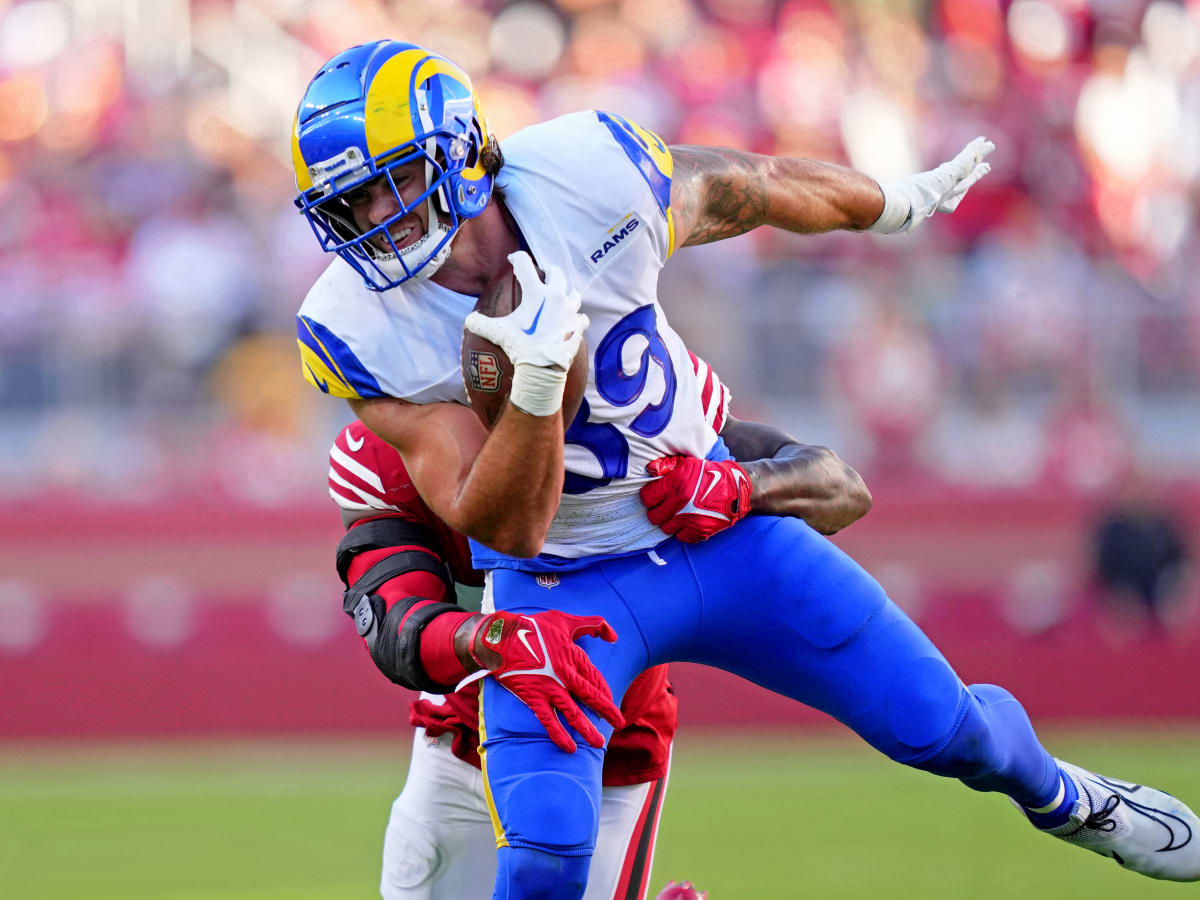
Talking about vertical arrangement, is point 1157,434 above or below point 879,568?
above

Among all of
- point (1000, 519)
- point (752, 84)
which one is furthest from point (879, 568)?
point (752, 84)

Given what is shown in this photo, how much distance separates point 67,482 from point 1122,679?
6.04 meters

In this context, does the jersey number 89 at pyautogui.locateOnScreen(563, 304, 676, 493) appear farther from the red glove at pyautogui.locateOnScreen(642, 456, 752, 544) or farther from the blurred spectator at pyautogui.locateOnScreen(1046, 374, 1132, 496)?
the blurred spectator at pyautogui.locateOnScreen(1046, 374, 1132, 496)

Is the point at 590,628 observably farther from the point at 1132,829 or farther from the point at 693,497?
the point at 1132,829

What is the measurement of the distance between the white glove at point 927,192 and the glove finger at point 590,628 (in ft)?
4.07

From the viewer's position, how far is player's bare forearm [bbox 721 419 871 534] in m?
3.82

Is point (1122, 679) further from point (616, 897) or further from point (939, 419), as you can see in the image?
point (616, 897)

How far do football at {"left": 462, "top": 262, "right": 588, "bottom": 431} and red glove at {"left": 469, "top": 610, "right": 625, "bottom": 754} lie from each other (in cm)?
43

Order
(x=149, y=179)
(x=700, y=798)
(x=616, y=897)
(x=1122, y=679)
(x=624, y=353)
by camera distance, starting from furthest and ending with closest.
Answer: (x=149, y=179) → (x=1122, y=679) → (x=700, y=798) → (x=616, y=897) → (x=624, y=353)

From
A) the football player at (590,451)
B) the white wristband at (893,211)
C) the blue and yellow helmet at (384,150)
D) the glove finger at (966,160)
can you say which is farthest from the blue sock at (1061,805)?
the blue and yellow helmet at (384,150)

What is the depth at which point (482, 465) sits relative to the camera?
327cm

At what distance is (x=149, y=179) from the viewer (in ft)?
36.1

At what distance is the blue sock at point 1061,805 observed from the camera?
382 centimetres

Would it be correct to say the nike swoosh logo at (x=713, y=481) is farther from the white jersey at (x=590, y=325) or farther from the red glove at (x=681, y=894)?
the red glove at (x=681, y=894)
